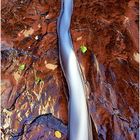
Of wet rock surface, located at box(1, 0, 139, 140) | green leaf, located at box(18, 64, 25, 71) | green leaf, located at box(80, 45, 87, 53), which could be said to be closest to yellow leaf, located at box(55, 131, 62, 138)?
wet rock surface, located at box(1, 0, 139, 140)

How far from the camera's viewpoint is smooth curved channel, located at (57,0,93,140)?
190 cm

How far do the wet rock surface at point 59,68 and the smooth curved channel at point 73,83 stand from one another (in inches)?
1.8

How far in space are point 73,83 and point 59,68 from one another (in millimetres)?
195

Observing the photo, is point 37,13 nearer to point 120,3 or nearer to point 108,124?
point 120,3

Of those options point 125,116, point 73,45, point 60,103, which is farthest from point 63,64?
point 125,116

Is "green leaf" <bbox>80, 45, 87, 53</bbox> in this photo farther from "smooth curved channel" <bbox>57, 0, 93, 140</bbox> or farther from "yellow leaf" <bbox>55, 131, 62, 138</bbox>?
"yellow leaf" <bbox>55, 131, 62, 138</bbox>

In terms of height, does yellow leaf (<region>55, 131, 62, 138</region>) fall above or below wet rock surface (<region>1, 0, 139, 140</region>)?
below

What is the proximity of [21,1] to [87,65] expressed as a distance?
1016mm

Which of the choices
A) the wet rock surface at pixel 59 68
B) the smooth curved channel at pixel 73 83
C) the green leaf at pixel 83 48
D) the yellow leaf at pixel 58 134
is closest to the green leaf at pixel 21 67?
the wet rock surface at pixel 59 68

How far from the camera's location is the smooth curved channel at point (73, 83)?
1896 mm

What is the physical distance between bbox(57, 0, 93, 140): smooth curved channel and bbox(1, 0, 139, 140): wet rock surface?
0.15 feet

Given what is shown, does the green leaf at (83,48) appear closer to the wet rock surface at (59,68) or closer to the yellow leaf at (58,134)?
the wet rock surface at (59,68)

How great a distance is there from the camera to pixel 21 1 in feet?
8.64

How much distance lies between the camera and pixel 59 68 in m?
2.21
